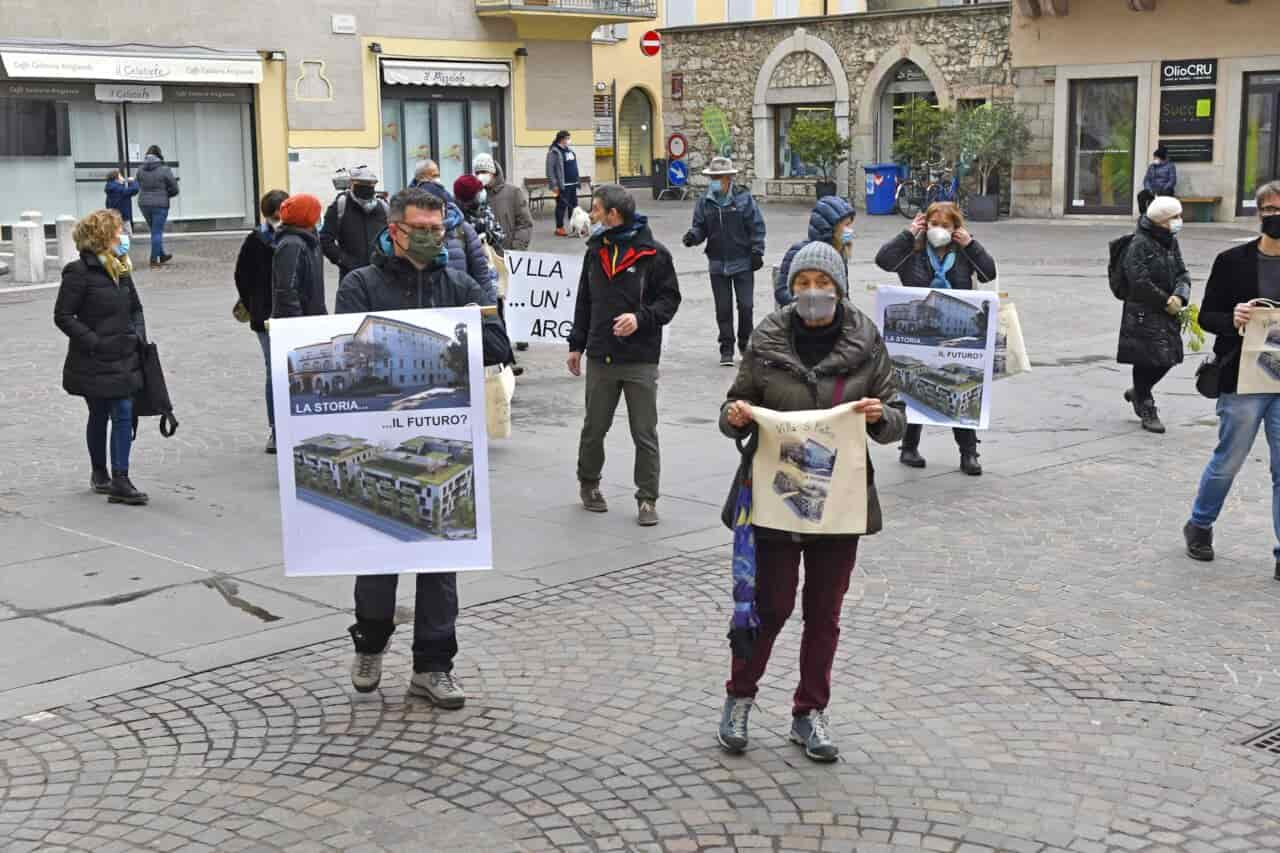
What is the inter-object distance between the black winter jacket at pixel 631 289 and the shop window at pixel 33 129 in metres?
22.7

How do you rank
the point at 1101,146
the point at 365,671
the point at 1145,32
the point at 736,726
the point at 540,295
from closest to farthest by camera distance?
the point at 736,726, the point at 365,671, the point at 540,295, the point at 1145,32, the point at 1101,146

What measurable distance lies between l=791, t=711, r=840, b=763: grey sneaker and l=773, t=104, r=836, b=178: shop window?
33.7m

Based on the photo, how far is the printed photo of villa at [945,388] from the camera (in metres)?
9.70

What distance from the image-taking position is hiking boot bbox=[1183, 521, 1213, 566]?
25.7 feet

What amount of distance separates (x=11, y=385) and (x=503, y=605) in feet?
25.1

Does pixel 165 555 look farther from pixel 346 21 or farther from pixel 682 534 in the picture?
pixel 346 21

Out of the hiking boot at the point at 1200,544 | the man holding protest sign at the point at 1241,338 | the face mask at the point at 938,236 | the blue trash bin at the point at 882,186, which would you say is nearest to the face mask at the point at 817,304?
the man holding protest sign at the point at 1241,338

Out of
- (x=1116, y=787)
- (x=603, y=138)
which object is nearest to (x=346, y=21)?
(x=603, y=138)

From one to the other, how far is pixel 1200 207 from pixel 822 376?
27.3 metres

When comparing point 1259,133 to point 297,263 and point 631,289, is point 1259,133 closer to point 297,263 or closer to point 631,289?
point 631,289

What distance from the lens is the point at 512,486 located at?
9570mm

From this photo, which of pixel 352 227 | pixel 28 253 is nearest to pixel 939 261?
pixel 352 227

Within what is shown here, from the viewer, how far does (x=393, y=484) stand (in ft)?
18.7

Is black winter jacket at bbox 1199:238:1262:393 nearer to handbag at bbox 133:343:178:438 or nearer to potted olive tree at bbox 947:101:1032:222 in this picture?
handbag at bbox 133:343:178:438
